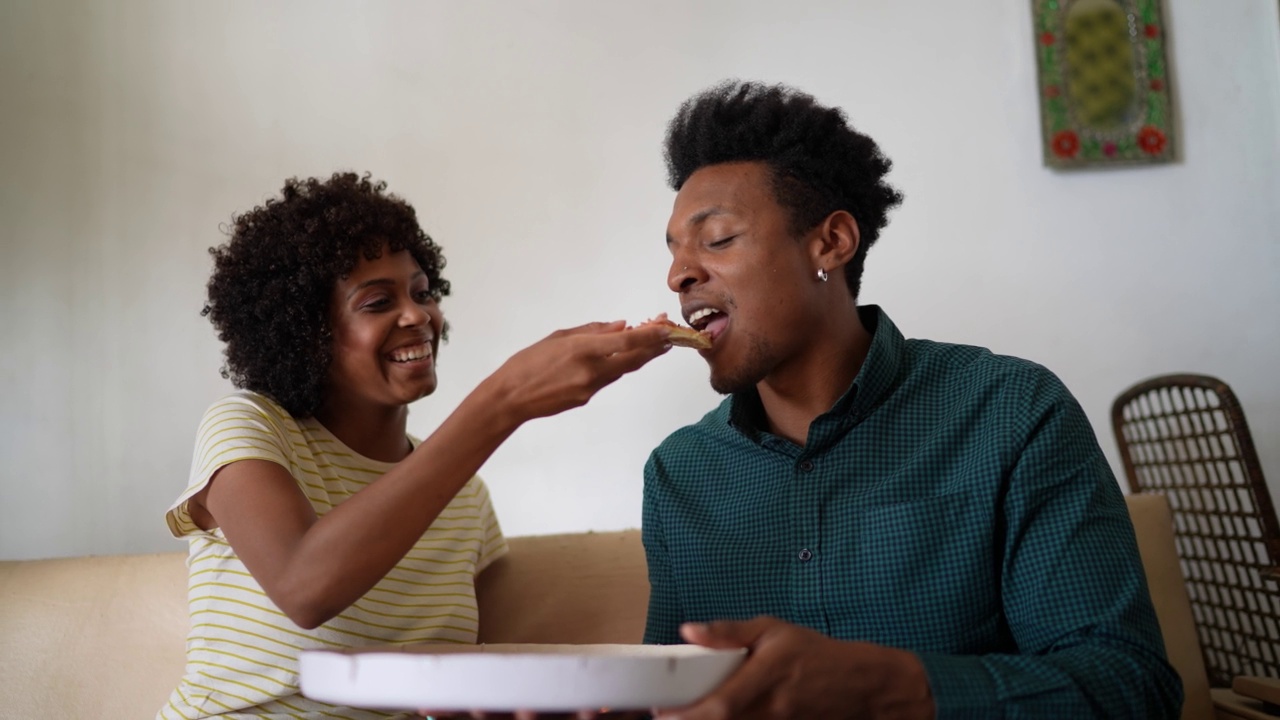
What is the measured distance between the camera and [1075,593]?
1436 millimetres

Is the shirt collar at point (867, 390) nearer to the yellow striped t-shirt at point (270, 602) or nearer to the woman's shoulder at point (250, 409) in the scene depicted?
the yellow striped t-shirt at point (270, 602)

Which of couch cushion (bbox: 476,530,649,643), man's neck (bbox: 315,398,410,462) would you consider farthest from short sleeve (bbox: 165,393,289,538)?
couch cushion (bbox: 476,530,649,643)

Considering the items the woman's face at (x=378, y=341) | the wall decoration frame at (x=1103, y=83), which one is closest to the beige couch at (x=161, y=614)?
the woman's face at (x=378, y=341)

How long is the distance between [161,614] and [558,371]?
126 cm

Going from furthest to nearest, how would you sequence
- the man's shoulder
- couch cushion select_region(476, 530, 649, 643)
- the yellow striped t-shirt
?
couch cushion select_region(476, 530, 649, 643)
the yellow striped t-shirt
the man's shoulder

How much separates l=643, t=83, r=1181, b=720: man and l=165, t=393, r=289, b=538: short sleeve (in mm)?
694

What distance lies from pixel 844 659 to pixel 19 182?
2551 millimetres

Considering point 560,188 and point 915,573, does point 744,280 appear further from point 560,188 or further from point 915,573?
point 560,188

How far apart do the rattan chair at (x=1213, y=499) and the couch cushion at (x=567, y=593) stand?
124 centimetres

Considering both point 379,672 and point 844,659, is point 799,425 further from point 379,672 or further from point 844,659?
point 379,672

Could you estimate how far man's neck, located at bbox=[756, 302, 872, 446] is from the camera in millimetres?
1831

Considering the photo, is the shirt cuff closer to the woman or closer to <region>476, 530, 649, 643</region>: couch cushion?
the woman

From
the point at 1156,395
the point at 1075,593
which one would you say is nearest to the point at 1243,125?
the point at 1156,395

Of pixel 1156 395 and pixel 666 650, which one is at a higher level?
pixel 1156 395
